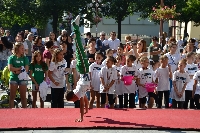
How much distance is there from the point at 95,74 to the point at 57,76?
3.33 ft

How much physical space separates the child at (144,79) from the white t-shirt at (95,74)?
3.49 feet

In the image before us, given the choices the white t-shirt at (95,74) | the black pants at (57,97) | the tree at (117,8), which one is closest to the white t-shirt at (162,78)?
the white t-shirt at (95,74)

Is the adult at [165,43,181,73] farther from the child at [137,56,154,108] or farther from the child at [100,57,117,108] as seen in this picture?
the child at [100,57,117,108]

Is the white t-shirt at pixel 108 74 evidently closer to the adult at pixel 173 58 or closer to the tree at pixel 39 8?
the adult at pixel 173 58

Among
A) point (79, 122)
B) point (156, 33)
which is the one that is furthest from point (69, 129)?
point (156, 33)

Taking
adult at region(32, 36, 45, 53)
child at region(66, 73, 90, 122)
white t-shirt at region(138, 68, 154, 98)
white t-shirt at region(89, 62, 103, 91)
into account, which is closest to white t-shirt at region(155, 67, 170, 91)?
white t-shirt at region(138, 68, 154, 98)

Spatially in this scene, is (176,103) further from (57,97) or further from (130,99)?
(57,97)

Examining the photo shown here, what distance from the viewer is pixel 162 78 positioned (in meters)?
10.8

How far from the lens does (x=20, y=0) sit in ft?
122

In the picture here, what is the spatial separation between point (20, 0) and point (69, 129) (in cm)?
3078

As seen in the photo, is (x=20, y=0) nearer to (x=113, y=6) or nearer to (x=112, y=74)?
(x=113, y=6)

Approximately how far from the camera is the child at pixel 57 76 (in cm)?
1047

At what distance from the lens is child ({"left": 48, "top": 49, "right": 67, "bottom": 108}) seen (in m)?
10.5

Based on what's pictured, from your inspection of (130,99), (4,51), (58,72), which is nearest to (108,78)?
(130,99)
